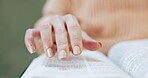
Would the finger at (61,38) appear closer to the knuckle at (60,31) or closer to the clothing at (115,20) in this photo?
the knuckle at (60,31)

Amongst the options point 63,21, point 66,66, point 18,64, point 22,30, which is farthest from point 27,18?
point 66,66

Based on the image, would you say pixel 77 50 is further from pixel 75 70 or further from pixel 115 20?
pixel 115 20

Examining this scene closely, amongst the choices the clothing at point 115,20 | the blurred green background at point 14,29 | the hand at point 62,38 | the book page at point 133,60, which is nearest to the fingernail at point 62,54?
the hand at point 62,38

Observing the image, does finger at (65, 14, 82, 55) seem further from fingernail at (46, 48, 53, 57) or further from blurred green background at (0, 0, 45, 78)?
blurred green background at (0, 0, 45, 78)

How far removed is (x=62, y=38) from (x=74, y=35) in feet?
0.08

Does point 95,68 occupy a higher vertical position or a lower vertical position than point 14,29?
higher

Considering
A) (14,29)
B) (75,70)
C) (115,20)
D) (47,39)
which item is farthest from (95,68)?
(14,29)

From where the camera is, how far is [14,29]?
1.14 metres

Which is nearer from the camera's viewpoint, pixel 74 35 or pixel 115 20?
pixel 74 35

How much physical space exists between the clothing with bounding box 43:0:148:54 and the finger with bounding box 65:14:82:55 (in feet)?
0.78

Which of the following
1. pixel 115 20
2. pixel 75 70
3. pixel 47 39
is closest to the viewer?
pixel 75 70

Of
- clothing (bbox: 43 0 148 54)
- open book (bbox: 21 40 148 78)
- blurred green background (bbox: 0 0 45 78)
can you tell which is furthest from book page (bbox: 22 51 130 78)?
blurred green background (bbox: 0 0 45 78)

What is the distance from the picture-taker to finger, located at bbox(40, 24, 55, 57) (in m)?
0.44

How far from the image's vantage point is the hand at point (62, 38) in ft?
1.40
